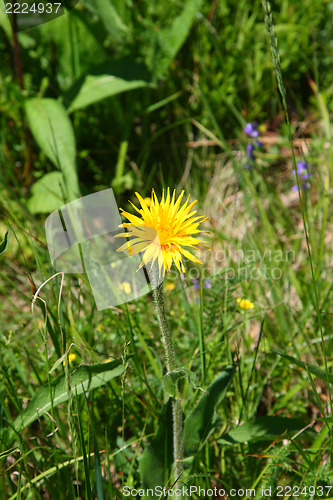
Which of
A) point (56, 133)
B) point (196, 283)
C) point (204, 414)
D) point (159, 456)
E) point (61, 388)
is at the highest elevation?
point (56, 133)

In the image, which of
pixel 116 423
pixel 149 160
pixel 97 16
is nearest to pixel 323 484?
pixel 116 423

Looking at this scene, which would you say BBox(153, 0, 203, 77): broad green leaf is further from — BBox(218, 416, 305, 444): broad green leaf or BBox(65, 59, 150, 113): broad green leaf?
BBox(218, 416, 305, 444): broad green leaf

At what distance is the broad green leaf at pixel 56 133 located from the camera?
195 cm

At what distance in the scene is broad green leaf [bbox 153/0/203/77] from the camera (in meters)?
2.35

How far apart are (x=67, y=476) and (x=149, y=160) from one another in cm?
190

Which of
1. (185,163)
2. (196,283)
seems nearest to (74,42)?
(185,163)

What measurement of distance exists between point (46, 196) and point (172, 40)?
3.47 ft

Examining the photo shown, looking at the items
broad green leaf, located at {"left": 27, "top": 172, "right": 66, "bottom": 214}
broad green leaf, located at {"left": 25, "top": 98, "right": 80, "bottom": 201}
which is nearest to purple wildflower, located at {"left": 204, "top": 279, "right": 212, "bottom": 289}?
broad green leaf, located at {"left": 25, "top": 98, "right": 80, "bottom": 201}

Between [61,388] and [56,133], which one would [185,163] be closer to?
[56,133]

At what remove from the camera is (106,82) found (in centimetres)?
228

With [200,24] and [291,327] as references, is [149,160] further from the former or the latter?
[291,327]

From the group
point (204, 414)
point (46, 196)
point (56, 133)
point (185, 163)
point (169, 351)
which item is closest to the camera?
point (169, 351)

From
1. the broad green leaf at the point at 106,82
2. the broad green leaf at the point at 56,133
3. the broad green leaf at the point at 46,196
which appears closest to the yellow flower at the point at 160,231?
the broad green leaf at the point at 56,133

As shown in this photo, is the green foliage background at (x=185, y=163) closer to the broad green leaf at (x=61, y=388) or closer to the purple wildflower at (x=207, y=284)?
the purple wildflower at (x=207, y=284)
